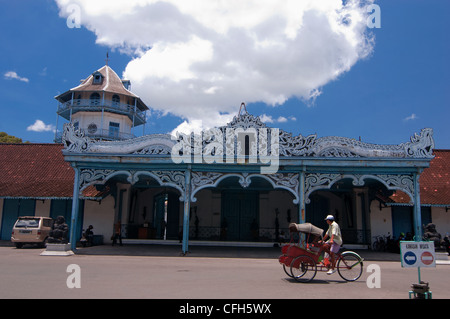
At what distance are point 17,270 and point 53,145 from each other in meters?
15.9

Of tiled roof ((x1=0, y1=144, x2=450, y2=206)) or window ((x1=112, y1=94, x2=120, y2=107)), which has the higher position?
window ((x1=112, y1=94, x2=120, y2=107))

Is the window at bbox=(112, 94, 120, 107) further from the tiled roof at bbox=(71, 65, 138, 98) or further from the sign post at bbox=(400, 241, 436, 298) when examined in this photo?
the sign post at bbox=(400, 241, 436, 298)

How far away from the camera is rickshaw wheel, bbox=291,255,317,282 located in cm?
881

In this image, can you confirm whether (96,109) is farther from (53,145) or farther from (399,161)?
(399,161)

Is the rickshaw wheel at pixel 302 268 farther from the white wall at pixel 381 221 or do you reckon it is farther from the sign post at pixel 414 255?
the white wall at pixel 381 221

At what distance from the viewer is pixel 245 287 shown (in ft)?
26.3

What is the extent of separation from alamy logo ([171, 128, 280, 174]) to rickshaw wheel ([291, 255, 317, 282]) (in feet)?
20.7

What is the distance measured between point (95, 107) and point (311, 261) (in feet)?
130

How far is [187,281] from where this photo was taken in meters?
8.82

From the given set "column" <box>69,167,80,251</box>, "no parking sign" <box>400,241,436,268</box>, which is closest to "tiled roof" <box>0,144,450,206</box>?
"column" <box>69,167,80,251</box>

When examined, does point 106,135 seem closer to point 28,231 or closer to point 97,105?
point 97,105

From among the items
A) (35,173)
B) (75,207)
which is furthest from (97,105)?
(75,207)

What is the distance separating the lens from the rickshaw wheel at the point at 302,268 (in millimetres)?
8812
